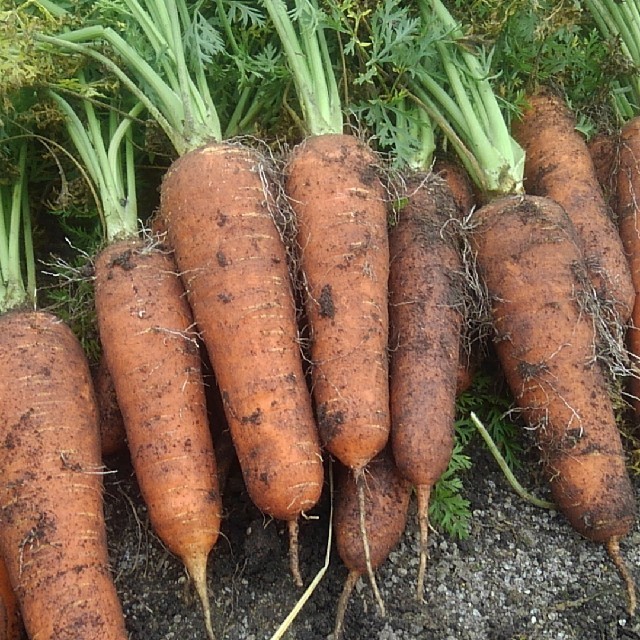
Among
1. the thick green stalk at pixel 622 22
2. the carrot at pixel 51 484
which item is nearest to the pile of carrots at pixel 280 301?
the carrot at pixel 51 484

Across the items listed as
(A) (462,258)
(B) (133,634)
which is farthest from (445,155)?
(B) (133,634)

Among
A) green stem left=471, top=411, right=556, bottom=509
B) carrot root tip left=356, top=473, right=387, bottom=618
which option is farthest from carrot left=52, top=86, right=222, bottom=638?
green stem left=471, top=411, right=556, bottom=509

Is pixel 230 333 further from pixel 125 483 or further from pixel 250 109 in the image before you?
pixel 250 109

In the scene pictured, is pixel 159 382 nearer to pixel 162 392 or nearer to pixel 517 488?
pixel 162 392

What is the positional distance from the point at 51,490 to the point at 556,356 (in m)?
1.48

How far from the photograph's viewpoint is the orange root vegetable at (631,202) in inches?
99.3

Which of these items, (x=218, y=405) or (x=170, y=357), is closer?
(x=170, y=357)

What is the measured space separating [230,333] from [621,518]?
1203mm

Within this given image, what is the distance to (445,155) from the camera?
2.68 m

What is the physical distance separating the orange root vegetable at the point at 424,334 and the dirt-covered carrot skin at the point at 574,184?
46 centimetres

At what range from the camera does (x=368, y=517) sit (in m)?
2.01

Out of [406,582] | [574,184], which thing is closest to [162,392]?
[406,582]

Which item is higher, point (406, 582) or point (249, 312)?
point (249, 312)

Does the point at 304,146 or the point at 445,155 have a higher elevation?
the point at 304,146
